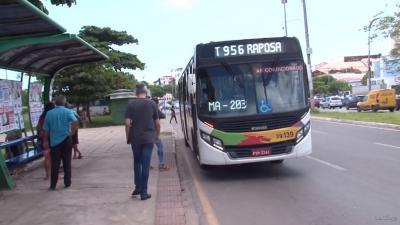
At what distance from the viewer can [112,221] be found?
7.12 meters

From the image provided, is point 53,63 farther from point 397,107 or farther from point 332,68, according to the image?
point 332,68

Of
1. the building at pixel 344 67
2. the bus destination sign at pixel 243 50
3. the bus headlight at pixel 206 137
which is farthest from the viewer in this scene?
the building at pixel 344 67

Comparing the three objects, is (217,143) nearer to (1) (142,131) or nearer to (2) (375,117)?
(1) (142,131)

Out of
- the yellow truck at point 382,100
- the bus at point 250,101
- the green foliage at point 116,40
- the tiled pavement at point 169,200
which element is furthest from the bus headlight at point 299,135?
the green foliage at point 116,40

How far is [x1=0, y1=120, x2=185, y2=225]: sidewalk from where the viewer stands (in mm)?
7273

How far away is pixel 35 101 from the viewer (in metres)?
14.3

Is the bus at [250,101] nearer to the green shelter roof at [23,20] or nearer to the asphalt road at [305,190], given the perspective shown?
the asphalt road at [305,190]

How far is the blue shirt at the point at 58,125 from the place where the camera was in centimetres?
945

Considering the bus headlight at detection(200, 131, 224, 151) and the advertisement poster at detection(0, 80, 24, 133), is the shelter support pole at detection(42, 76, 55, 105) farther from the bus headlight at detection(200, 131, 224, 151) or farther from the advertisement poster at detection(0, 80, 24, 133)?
the bus headlight at detection(200, 131, 224, 151)

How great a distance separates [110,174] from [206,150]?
2.49 m

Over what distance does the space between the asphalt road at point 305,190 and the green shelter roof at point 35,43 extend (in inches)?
151

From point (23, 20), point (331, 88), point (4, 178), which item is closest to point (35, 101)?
point (4, 178)

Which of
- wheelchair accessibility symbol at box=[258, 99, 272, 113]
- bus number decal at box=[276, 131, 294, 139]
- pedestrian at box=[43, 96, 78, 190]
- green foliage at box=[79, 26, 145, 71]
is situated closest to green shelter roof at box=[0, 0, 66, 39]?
pedestrian at box=[43, 96, 78, 190]

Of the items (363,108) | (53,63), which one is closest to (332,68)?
(363,108)
